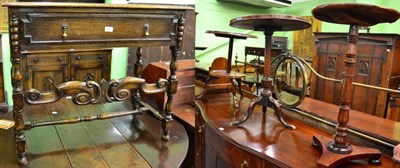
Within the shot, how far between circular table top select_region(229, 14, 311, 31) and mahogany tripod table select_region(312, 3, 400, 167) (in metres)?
0.17

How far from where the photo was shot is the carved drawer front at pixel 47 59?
9.88ft

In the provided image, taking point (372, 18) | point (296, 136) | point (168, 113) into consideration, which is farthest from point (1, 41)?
point (372, 18)

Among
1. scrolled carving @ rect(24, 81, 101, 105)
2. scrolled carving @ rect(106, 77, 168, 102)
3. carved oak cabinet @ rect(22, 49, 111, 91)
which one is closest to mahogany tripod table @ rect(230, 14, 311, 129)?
scrolled carving @ rect(106, 77, 168, 102)

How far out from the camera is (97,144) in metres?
1.56

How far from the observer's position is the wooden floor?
54.1 inches

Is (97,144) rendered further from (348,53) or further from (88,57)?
(88,57)

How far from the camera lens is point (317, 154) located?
105cm

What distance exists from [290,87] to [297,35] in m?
0.93

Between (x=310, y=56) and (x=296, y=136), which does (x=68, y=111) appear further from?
(x=310, y=56)

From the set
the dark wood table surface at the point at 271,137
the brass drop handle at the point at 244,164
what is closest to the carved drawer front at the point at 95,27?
the dark wood table surface at the point at 271,137

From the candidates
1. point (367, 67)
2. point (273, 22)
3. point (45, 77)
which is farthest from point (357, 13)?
point (45, 77)

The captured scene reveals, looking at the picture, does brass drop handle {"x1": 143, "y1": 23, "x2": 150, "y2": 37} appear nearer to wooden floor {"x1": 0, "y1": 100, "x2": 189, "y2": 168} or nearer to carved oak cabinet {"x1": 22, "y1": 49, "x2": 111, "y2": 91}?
wooden floor {"x1": 0, "y1": 100, "x2": 189, "y2": 168}

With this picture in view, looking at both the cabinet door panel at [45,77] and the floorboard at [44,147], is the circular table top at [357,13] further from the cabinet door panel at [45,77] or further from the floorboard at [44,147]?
the cabinet door panel at [45,77]

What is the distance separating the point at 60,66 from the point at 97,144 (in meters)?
1.93
